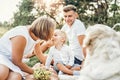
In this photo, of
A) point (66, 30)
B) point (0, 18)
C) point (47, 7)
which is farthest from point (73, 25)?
point (47, 7)

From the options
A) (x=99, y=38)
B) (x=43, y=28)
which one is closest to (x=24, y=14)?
(x=43, y=28)

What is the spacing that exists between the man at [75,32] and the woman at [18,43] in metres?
1.19

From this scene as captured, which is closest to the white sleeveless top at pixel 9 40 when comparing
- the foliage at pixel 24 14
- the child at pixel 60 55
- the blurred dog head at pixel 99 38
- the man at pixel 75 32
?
the child at pixel 60 55

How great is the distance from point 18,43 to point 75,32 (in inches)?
59.6

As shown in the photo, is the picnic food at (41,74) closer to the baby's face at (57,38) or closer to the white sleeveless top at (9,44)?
the white sleeveless top at (9,44)

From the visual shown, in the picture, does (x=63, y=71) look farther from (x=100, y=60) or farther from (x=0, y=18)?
(x=0, y=18)

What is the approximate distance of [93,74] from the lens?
7.97ft

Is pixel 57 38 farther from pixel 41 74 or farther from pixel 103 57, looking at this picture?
pixel 103 57

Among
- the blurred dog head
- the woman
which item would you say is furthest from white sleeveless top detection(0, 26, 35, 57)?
the blurred dog head

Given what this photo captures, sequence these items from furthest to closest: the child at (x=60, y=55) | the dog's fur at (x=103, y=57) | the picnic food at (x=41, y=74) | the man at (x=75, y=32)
Answer: the man at (x=75, y=32) → the child at (x=60, y=55) → the picnic food at (x=41, y=74) → the dog's fur at (x=103, y=57)

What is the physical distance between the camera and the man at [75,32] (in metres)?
5.57

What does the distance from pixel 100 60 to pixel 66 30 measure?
3401mm

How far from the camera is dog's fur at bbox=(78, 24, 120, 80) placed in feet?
7.91

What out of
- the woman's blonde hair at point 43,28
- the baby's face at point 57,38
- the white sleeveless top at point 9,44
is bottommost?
the white sleeveless top at point 9,44
